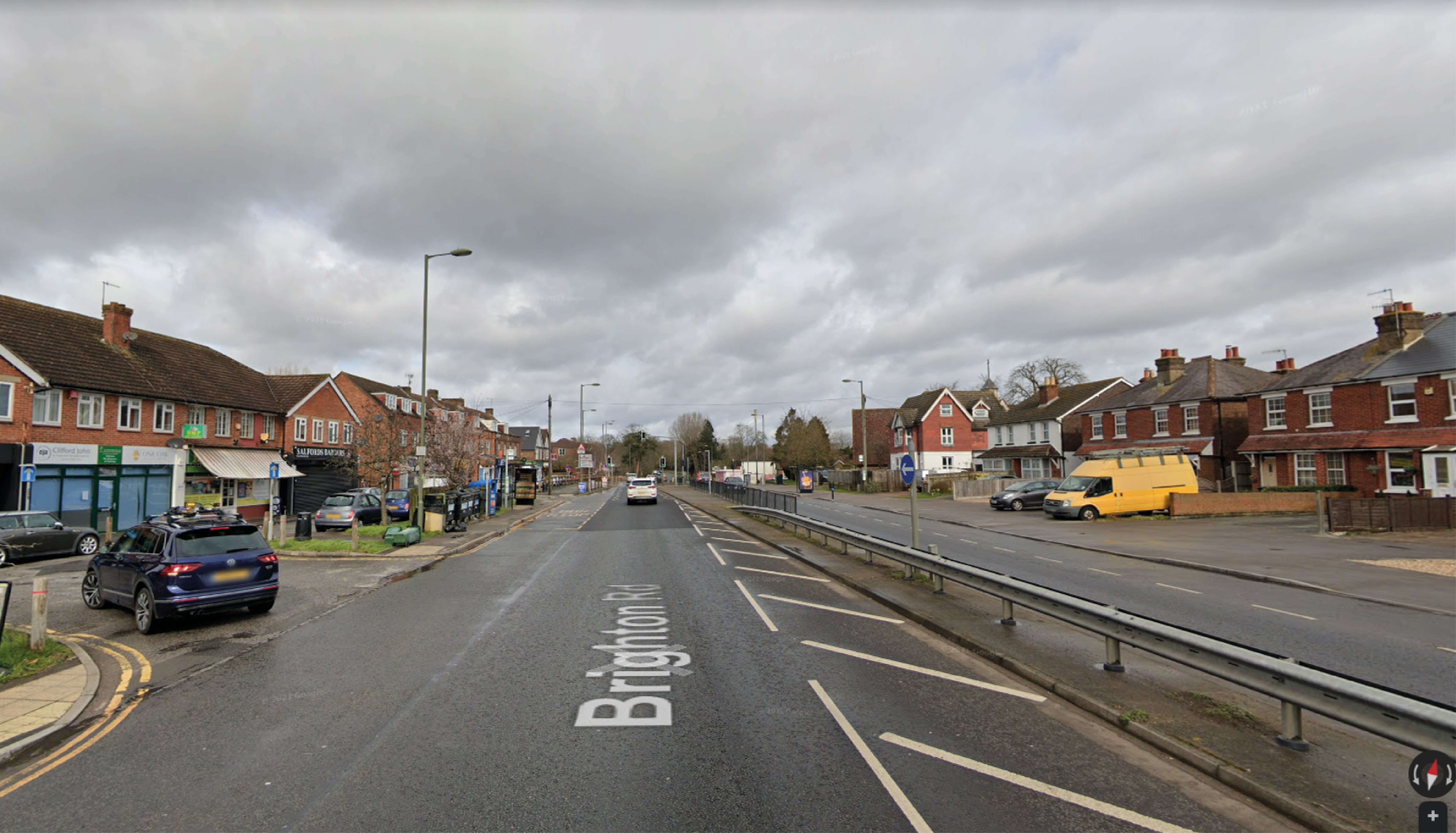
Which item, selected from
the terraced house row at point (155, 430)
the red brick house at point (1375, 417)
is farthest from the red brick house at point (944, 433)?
the terraced house row at point (155, 430)

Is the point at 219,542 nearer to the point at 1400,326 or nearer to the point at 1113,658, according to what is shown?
the point at 1113,658

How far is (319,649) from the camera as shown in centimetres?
866

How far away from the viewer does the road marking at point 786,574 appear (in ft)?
44.9

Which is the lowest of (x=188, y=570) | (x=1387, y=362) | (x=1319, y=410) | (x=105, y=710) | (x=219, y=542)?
(x=105, y=710)

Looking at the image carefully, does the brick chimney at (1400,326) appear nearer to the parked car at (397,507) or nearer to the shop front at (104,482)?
the shop front at (104,482)

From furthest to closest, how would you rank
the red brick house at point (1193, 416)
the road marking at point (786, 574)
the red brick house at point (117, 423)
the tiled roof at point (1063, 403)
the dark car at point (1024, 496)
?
the tiled roof at point (1063, 403) → the red brick house at point (1193, 416) → the dark car at point (1024, 496) → the red brick house at point (117, 423) → the road marking at point (786, 574)

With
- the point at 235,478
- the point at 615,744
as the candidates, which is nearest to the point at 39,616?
the point at 615,744

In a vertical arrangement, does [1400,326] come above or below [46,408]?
above

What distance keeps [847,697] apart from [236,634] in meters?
8.63

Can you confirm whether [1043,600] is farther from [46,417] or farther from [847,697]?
[46,417]

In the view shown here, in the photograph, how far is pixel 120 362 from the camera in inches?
Answer: 1133

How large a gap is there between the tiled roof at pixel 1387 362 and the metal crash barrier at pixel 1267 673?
98.7ft

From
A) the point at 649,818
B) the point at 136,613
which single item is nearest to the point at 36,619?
the point at 136,613

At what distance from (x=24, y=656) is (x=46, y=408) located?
22984 millimetres
